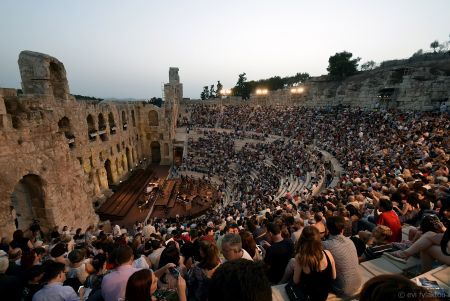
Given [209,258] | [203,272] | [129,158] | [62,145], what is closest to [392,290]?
[209,258]

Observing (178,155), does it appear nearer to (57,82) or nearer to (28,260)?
(57,82)

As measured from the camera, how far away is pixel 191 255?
193 inches

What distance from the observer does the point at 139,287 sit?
260cm

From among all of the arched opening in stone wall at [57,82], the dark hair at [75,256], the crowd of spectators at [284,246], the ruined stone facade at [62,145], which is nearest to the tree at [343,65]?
the crowd of spectators at [284,246]

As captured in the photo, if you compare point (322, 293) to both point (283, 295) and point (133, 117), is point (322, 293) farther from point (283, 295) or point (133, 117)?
point (133, 117)

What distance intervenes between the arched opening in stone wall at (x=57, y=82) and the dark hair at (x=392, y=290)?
74.0ft

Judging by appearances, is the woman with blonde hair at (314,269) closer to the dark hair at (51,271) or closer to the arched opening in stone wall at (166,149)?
the dark hair at (51,271)

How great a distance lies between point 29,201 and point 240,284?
12.9 m

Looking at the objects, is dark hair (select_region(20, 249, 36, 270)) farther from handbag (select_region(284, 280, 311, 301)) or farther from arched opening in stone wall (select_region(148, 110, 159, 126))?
arched opening in stone wall (select_region(148, 110, 159, 126))

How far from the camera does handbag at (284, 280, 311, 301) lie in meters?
Answer: 3.20

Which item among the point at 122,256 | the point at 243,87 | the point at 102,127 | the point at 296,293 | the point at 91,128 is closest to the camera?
the point at 296,293

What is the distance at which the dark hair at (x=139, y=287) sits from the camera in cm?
259

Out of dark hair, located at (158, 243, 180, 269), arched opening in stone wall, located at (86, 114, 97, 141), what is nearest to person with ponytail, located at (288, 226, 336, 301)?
dark hair, located at (158, 243, 180, 269)

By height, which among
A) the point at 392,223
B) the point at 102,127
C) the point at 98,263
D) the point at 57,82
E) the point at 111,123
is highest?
the point at 57,82
